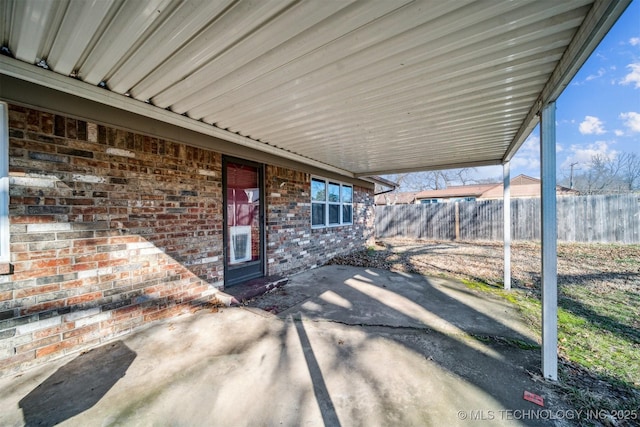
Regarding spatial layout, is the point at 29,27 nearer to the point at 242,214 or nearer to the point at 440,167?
the point at 242,214

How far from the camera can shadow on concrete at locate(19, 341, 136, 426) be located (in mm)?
1729

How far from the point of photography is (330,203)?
730cm

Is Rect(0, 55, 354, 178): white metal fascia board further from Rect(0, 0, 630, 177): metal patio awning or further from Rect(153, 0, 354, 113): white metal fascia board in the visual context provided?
Rect(153, 0, 354, 113): white metal fascia board

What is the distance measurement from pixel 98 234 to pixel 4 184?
0.79 metres

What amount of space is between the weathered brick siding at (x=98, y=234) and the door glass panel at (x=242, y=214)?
348 millimetres

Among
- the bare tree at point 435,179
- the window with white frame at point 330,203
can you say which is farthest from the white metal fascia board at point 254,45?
the bare tree at point 435,179

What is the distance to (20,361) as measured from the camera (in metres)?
2.17

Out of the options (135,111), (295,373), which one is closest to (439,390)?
(295,373)

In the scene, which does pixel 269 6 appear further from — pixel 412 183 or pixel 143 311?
pixel 412 183

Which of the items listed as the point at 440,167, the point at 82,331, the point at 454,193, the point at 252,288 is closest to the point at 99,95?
the point at 82,331

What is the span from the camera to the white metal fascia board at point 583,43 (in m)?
1.33

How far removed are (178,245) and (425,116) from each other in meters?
3.64

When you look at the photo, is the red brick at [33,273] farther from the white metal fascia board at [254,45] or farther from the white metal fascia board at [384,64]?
the white metal fascia board at [384,64]

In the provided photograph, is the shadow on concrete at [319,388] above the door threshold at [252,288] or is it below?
below
